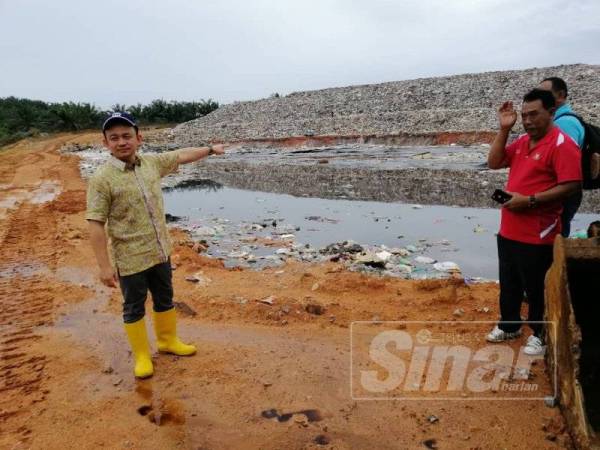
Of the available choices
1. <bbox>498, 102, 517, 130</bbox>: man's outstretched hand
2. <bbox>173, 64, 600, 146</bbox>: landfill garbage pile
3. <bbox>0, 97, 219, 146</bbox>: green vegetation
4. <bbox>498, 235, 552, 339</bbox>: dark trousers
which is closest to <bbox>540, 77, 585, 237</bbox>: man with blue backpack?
<bbox>498, 102, 517, 130</bbox>: man's outstretched hand

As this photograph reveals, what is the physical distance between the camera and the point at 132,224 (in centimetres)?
294

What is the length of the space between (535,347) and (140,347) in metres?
2.69

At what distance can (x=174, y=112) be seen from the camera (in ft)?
134

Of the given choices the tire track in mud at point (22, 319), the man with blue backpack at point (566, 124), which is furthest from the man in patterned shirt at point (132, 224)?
the man with blue backpack at point (566, 124)

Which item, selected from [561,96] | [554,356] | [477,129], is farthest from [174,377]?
[477,129]

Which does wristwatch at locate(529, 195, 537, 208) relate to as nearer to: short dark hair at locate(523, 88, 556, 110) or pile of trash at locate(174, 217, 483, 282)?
short dark hair at locate(523, 88, 556, 110)

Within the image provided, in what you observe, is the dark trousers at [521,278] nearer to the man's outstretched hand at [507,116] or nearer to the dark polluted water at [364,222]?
the man's outstretched hand at [507,116]

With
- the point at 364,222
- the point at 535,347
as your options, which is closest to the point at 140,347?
the point at 535,347

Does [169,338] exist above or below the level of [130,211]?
below

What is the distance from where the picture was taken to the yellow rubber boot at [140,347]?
10.2ft

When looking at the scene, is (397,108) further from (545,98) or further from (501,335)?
(545,98)

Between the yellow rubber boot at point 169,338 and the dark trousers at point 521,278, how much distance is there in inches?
90.7

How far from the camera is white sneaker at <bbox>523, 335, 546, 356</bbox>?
3.18m

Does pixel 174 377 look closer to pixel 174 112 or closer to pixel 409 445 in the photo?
pixel 409 445
